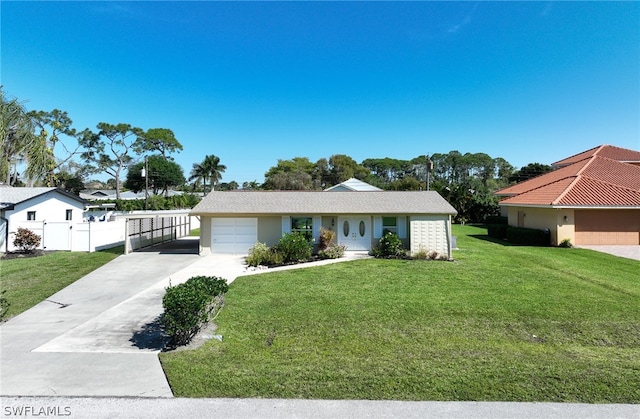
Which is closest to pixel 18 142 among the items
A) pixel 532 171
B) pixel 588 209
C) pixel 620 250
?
pixel 588 209

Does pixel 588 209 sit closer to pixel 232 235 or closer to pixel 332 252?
pixel 332 252

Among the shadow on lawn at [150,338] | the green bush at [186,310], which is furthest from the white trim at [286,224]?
the green bush at [186,310]

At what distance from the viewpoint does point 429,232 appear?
16.9 metres

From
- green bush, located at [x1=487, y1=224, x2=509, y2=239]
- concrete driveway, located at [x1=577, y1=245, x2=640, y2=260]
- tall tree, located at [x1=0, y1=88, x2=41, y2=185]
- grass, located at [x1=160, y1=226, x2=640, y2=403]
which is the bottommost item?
grass, located at [x1=160, y1=226, x2=640, y2=403]

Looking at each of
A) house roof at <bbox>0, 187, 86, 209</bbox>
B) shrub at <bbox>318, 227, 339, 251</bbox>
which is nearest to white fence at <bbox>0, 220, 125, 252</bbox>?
house roof at <bbox>0, 187, 86, 209</bbox>

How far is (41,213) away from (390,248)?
69.6 feet

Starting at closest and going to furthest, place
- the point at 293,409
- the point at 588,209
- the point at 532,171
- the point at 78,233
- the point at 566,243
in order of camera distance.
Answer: the point at 293,409 < the point at 78,233 < the point at 566,243 < the point at 588,209 < the point at 532,171

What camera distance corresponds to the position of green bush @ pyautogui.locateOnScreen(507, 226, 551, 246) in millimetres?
21062

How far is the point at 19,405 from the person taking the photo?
14.8 feet

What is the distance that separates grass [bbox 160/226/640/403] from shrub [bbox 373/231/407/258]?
146 inches

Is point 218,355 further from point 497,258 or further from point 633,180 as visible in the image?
point 633,180

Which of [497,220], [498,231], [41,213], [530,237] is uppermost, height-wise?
[41,213]

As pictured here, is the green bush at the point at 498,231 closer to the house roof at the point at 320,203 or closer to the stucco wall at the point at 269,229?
the house roof at the point at 320,203

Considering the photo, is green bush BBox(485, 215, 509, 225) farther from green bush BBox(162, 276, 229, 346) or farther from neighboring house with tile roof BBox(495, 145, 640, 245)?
green bush BBox(162, 276, 229, 346)
